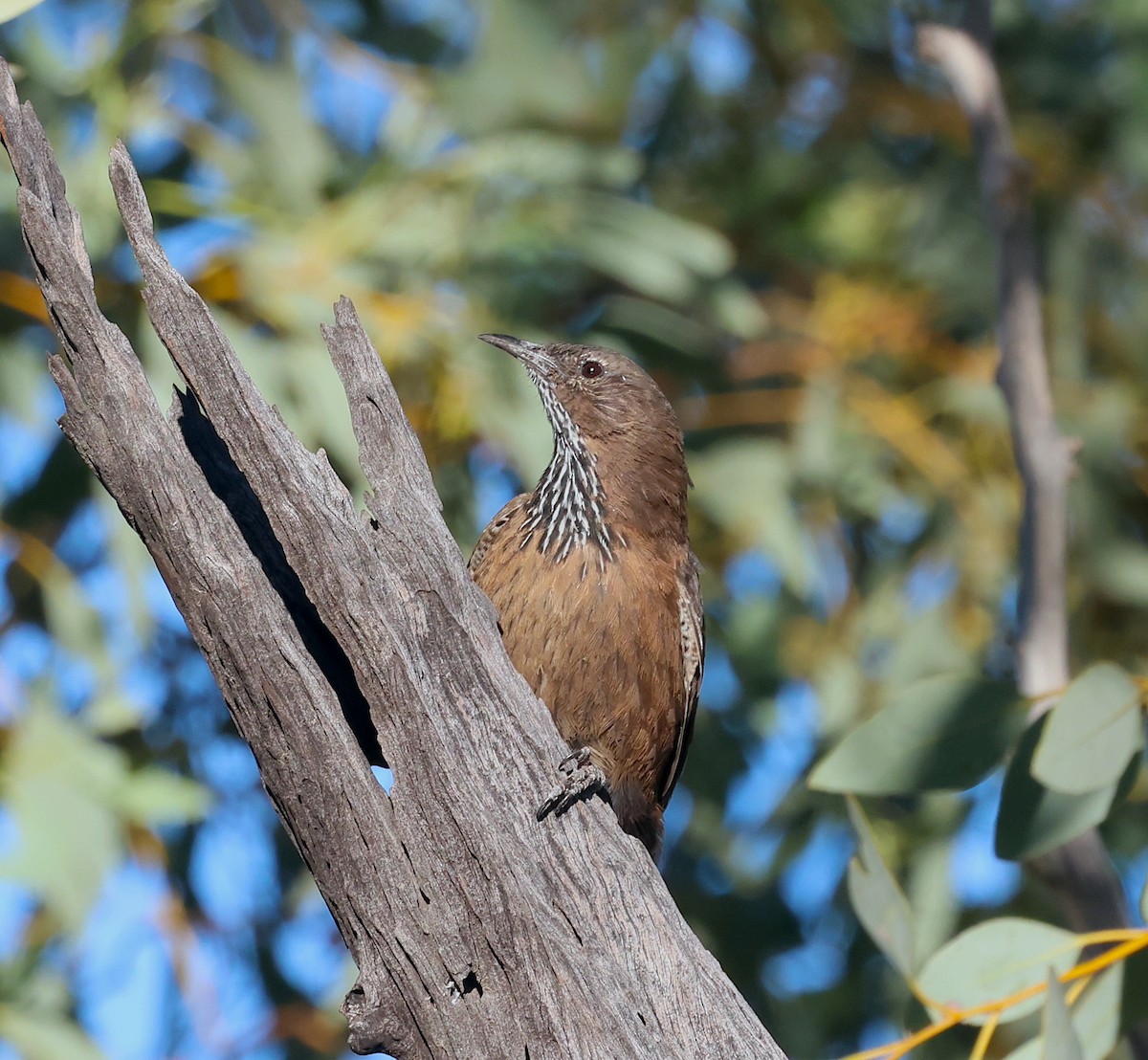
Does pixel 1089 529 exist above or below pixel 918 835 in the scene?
above

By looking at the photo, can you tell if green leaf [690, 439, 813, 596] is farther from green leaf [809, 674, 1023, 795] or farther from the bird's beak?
green leaf [809, 674, 1023, 795]

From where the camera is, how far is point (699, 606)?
414 centimetres

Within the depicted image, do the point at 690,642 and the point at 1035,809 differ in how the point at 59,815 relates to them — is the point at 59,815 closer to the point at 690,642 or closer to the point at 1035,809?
the point at 690,642

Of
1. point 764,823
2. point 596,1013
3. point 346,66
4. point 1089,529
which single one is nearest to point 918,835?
point 764,823

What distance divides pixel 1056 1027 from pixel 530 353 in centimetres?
244

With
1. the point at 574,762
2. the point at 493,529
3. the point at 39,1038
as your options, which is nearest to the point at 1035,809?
the point at 574,762

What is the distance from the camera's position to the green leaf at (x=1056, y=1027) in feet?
9.14

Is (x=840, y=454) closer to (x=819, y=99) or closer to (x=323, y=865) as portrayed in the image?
(x=819, y=99)

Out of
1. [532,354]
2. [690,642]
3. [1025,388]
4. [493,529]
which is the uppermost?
[532,354]

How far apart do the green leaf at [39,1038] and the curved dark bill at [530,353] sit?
2293mm

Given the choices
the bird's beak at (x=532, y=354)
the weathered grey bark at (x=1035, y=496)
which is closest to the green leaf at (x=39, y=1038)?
the bird's beak at (x=532, y=354)

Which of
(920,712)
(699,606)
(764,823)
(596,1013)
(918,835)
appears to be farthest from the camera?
(764,823)

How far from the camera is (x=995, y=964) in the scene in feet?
10.6

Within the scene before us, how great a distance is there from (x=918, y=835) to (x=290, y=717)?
3.05 metres
